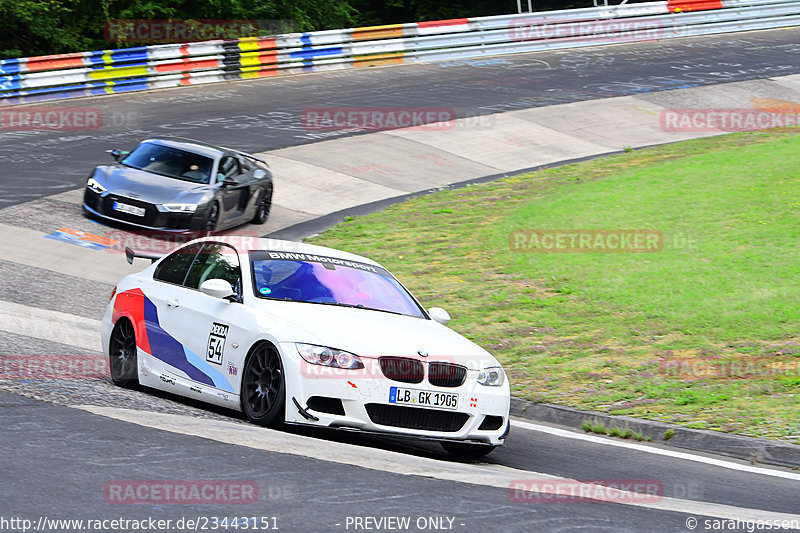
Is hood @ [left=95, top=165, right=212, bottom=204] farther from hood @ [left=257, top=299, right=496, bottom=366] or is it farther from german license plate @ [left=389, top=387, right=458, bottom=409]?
german license plate @ [left=389, top=387, right=458, bottom=409]

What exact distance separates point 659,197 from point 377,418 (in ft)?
39.4

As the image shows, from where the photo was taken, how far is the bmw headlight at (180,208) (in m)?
16.5

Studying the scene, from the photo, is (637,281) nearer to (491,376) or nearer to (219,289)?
(491,376)

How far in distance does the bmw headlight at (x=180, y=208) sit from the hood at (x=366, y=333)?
28.6ft

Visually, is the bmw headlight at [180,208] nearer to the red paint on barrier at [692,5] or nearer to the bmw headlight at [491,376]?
the bmw headlight at [491,376]

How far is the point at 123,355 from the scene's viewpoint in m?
9.32

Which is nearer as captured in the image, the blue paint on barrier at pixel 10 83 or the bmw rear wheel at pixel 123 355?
the bmw rear wheel at pixel 123 355

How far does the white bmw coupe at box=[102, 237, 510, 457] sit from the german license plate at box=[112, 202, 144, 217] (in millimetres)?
7141

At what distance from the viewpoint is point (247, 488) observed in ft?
19.2

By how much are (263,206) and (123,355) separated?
9653 millimetres

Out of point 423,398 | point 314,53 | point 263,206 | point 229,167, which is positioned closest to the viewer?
point 423,398

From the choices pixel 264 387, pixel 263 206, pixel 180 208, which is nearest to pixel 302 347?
pixel 264 387

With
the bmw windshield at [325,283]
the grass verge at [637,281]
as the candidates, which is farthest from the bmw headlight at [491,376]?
the grass verge at [637,281]

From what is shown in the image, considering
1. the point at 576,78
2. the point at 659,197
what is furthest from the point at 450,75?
the point at 659,197
